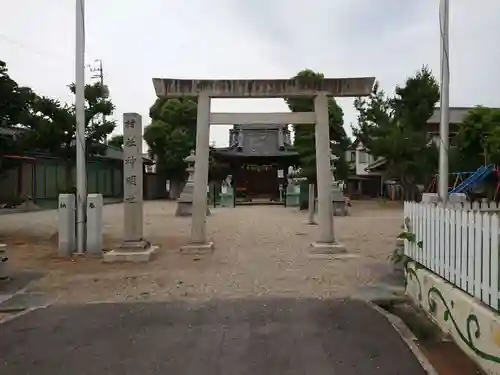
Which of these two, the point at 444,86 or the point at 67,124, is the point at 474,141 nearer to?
the point at 444,86

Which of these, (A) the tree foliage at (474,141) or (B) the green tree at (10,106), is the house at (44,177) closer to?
(B) the green tree at (10,106)

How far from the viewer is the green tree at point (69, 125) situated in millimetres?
25703

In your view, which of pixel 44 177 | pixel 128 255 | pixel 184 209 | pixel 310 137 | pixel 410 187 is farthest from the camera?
pixel 410 187

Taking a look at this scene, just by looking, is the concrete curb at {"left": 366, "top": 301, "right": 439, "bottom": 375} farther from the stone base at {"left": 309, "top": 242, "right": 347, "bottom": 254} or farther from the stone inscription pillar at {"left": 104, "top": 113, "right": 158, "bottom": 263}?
the stone inscription pillar at {"left": 104, "top": 113, "right": 158, "bottom": 263}

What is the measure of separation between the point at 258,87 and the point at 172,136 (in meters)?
31.4

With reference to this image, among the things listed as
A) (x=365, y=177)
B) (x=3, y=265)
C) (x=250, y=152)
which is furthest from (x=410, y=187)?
(x=3, y=265)

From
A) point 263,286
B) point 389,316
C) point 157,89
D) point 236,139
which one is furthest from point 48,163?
point 389,316

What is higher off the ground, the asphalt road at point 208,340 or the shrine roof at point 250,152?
the shrine roof at point 250,152

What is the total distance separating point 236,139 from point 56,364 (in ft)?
135

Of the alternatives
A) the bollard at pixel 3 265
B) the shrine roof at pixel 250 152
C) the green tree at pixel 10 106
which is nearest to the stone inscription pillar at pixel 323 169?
the bollard at pixel 3 265

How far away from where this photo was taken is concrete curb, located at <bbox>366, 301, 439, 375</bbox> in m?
4.96

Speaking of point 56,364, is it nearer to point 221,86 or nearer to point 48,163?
point 221,86

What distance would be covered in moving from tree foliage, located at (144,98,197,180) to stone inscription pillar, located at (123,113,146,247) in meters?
31.2

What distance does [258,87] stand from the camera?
12453 millimetres
